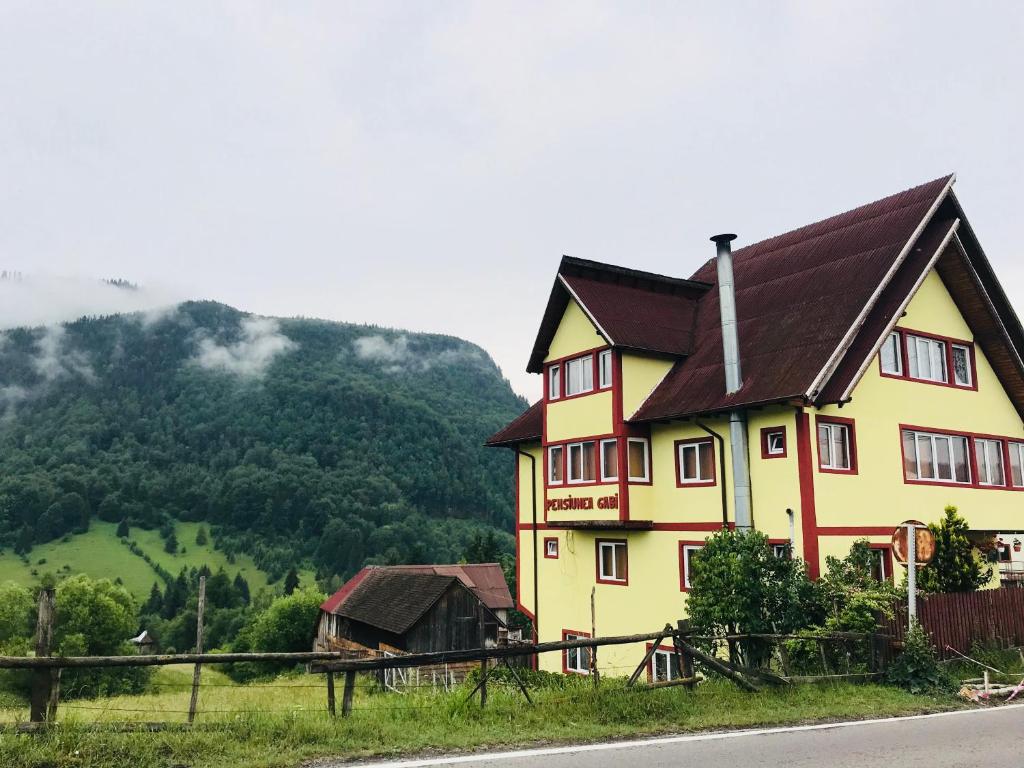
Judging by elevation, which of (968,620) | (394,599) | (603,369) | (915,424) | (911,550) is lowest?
(394,599)

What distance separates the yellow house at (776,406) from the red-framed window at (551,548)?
0.28 feet

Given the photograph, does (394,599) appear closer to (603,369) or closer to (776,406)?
(603,369)

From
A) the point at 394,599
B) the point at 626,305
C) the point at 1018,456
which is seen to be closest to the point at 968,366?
the point at 1018,456

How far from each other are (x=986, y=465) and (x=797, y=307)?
8436mm

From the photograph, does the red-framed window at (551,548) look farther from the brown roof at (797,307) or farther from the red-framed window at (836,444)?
the red-framed window at (836,444)

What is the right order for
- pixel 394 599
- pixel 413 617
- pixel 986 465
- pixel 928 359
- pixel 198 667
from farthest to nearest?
pixel 394 599
pixel 413 617
pixel 986 465
pixel 928 359
pixel 198 667

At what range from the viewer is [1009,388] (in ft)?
88.1

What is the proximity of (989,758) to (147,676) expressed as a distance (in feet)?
234

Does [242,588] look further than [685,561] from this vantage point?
Yes

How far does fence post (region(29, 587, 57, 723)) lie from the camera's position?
1009 centimetres

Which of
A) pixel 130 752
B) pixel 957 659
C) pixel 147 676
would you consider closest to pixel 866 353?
pixel 957 659

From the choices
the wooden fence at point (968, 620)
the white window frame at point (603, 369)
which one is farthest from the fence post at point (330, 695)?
the white window frame at point (603, 369)

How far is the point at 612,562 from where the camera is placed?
26344 mm

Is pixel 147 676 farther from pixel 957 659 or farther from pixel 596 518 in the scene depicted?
pixel 957 659
